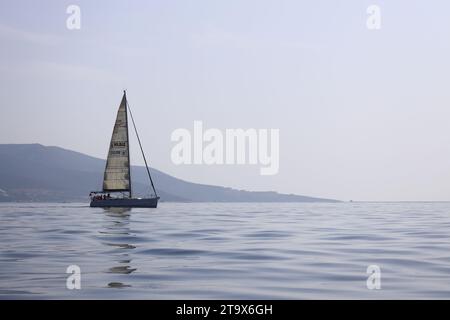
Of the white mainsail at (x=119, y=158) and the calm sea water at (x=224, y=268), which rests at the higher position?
the white mainsail at (x=119, y=158)

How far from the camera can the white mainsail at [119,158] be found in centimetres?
11788

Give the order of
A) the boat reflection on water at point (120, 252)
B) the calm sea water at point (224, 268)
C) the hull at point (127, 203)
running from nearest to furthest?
the calm sea water at point (224, 268)
the boat reflection on water at point (120, 252)
the hull at point (127, 203)

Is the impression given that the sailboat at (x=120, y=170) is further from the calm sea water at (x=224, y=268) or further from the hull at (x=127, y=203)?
the calm sea water at (x=224, y=268)

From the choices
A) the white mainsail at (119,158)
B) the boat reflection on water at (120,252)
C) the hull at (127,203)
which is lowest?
the hull at (127,203)

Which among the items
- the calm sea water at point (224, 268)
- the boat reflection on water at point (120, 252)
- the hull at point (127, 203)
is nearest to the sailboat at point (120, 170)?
the hull at point (127, 203)

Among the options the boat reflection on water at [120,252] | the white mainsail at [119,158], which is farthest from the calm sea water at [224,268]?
the white mainsail at [119,158]

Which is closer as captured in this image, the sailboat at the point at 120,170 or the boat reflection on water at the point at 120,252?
the boat reflection on water at the point at 120,252

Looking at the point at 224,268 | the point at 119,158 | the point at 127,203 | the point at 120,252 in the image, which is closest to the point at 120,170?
the point at 119,158

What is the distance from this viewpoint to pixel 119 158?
121000mm

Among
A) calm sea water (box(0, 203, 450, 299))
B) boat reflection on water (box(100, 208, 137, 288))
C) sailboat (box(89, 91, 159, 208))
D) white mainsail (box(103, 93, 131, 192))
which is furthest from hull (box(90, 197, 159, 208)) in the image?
calm sea water (box(0, 203, 450, 299))

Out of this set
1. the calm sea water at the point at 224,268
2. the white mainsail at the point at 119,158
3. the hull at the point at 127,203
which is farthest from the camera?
the white mainsail at the point at 119,158

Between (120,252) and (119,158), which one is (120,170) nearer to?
(119,158)

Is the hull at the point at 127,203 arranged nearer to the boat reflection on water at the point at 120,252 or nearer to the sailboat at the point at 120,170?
the sailboat at the point at 120,170

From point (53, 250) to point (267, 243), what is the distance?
1260 cm
